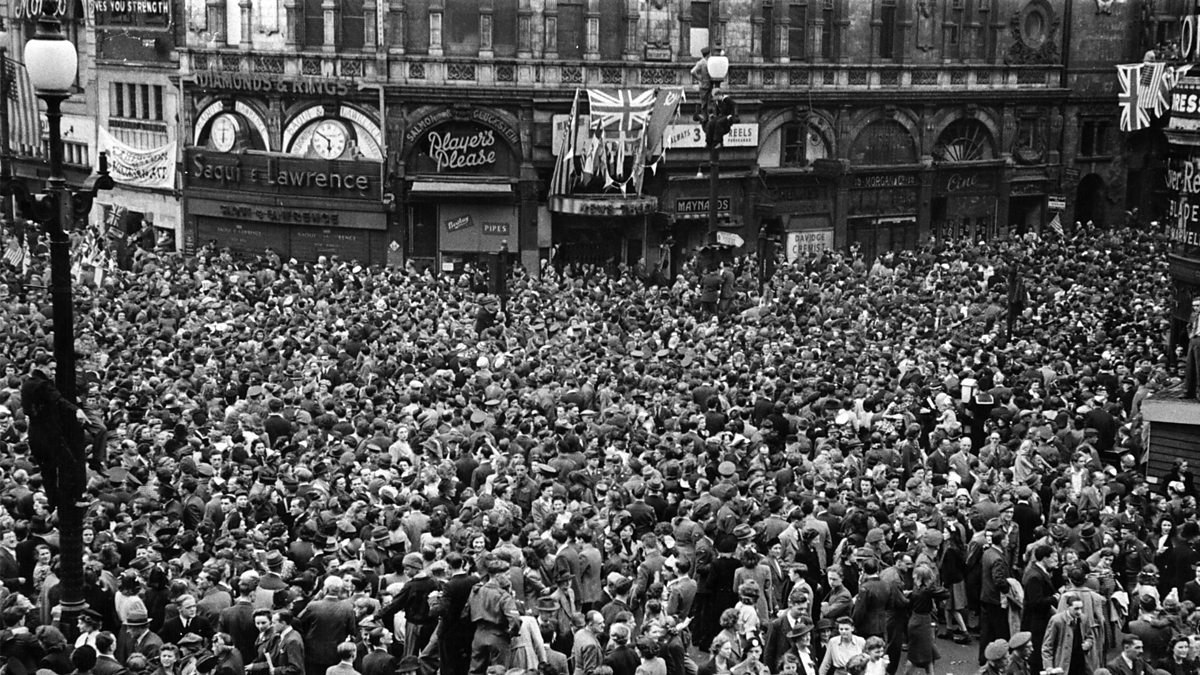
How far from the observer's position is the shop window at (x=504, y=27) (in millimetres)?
48406

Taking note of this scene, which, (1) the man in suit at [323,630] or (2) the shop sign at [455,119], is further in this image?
(2) the shop sign at [455,119]

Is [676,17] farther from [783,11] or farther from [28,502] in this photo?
[28,502]

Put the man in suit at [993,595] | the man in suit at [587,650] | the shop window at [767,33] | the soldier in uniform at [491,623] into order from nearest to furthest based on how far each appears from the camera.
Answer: the man in suit at [587,650]
the soldier in uniform at [491,623]
the man in suit at [993,595]
the shop window at [767,33]

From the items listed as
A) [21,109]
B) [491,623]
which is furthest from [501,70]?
[491,623]

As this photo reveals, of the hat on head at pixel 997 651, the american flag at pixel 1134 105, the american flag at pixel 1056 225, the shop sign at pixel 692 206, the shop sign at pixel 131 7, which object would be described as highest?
the shop sign at pixel 131 7

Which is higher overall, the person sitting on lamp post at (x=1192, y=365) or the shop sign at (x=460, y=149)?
the shop sign at (x=460, y=149)

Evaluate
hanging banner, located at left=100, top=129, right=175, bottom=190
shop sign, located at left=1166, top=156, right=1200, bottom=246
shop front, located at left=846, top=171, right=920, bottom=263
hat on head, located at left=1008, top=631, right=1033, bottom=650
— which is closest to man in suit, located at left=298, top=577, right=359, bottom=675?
hat on head, located at left=1008, top=631, right=1033, bottom=650

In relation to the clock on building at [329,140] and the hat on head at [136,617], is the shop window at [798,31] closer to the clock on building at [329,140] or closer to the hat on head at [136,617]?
the clock on building at [329,140]

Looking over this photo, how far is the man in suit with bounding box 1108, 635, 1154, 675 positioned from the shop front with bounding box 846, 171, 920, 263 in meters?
39.7

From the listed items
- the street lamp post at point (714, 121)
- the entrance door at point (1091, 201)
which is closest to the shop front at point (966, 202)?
the entrance door at point (1091, 201)

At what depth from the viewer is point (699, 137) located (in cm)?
5047

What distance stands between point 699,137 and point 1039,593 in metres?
34.7

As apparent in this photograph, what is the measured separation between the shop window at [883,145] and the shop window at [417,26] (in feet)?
49.2

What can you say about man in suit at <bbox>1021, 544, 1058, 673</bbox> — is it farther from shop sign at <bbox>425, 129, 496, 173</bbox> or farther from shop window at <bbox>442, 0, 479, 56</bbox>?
shop window at <bbox>442, 0, 479, 56</bbox>
